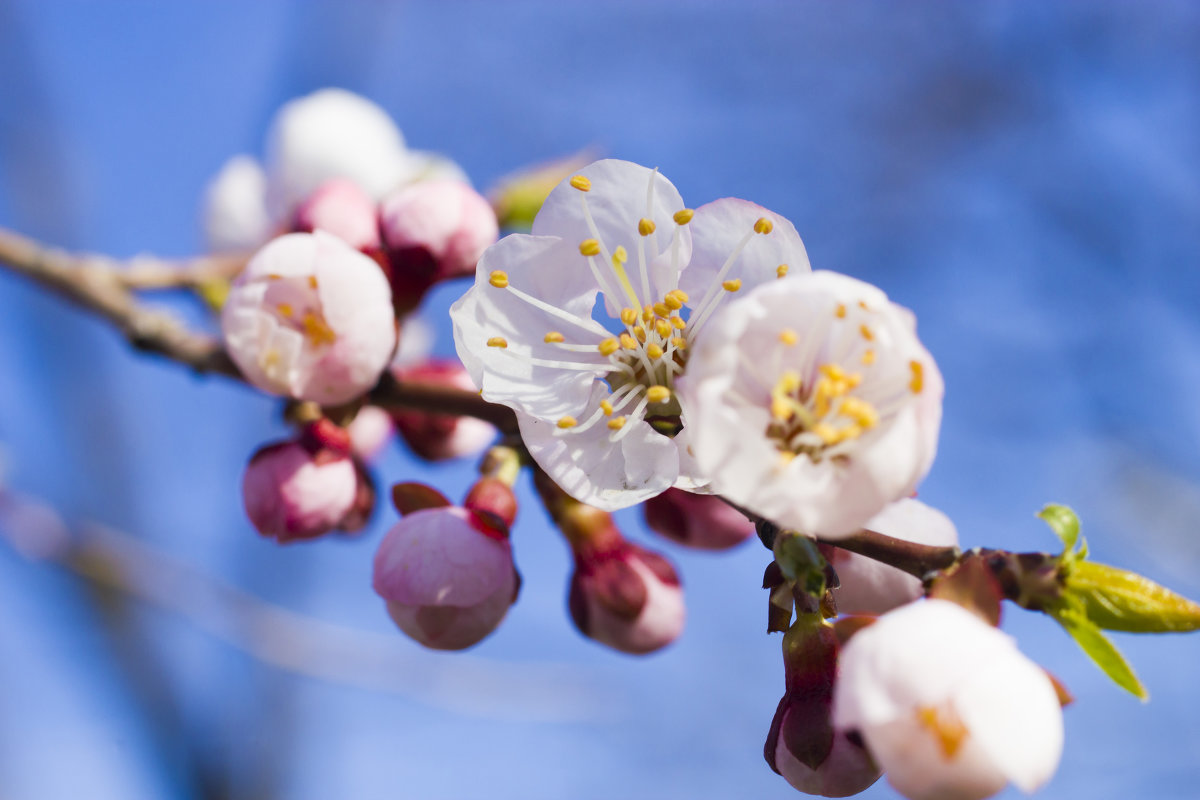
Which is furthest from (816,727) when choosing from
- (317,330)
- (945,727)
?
(317,330)

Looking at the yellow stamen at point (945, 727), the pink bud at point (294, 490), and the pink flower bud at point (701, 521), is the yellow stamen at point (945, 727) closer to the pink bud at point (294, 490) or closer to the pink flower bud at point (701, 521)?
the pink flower bud at point (701, 521)

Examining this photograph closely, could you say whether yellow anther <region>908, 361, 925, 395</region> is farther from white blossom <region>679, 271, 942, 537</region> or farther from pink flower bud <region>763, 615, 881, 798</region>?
pink flower bud <region>763, 615, 881, 798</region>

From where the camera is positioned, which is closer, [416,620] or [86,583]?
[416,620]

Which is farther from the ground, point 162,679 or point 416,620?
point 416,620

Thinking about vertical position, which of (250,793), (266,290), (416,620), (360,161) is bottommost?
(250,793)

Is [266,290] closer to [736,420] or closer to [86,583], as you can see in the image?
[736,420]

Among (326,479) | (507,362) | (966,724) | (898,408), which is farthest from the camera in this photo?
(326,479)

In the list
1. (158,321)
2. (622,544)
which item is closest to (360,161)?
(158,321)
